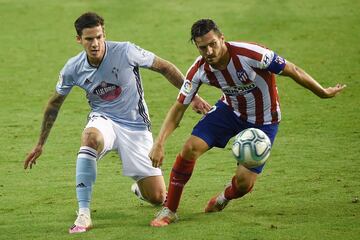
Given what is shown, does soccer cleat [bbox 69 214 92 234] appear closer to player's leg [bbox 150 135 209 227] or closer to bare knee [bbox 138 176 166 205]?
player's leg [bbox 150 135 209 227]

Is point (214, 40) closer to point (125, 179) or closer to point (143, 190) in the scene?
point (143, 190)

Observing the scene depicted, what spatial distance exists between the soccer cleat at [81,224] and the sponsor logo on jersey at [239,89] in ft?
5.54

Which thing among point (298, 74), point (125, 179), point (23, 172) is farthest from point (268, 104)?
point (23, 172)

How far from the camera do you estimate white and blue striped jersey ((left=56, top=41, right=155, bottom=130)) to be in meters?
8.53

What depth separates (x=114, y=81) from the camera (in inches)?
338

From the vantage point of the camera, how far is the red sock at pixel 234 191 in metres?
8.41

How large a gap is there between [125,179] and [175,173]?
225 cm

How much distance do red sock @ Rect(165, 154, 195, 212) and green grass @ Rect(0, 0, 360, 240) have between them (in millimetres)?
237

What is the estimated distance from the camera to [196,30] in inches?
310

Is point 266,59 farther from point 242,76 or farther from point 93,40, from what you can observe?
point 93,40

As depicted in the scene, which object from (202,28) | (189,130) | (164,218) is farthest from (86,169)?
(189,130)

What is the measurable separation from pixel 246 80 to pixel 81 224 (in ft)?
6.30

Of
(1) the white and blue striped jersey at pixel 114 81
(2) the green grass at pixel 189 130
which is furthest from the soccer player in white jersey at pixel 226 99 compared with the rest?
(1) the white and blue striped jersey at pixel 114 81

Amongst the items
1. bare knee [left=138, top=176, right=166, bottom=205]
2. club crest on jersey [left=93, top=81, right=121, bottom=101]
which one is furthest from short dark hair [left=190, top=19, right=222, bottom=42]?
bare knee [left=138, top=176, right=166, bottom=205]
